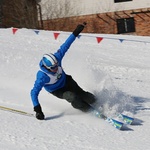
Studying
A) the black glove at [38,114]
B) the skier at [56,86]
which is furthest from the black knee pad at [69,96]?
the black glove at [38,114]

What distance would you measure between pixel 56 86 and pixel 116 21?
18627 mm

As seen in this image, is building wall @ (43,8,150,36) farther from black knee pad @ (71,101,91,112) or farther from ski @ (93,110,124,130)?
ski @ (93,110,124,130)

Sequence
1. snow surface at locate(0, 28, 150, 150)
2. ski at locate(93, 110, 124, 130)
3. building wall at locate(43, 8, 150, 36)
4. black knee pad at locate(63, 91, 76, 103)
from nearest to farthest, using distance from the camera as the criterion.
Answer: snow surface at locate(0, 28, 150, 150) → ski at locate(93, 110, 124, 130) → black knee pad at locate(63, 91, 76, 103) → building wall at locate(43, 8, 150, 36)

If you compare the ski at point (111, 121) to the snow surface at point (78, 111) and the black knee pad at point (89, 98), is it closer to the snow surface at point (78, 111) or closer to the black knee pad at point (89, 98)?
the snow surface at point (78, 111)

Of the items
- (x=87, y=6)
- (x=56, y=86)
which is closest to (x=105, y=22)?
(x=87, y=6)

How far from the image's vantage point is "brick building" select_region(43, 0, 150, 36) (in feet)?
79.5

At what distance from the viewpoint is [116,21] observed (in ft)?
80.8

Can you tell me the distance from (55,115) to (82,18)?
64.0 feet

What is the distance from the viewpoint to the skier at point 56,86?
6.25 metres

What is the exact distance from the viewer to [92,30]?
25062mm

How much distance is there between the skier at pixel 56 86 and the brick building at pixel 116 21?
18.1m

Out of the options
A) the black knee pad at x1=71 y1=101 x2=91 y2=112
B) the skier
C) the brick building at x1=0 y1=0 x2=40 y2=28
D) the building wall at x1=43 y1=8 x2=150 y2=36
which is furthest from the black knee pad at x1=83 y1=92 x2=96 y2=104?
the brick building at x1=0 y1=0 x2=40 y2=28

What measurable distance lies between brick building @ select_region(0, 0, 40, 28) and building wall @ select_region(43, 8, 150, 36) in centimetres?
95

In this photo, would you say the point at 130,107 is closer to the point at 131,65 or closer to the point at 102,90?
the point at 102,90
